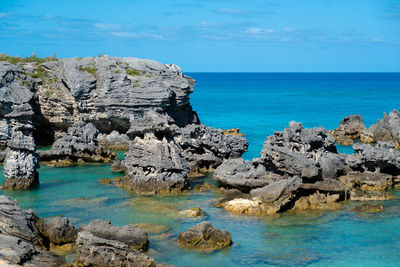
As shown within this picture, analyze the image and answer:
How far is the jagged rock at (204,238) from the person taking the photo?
18.6 meters

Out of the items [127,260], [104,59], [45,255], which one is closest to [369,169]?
[127,260]

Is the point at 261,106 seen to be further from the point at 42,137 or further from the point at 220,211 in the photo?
the point at 220,211

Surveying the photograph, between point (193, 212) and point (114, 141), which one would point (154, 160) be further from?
point (114, 141)

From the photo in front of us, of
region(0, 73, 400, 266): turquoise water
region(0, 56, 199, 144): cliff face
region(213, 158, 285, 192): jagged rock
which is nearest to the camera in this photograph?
region(0, 73, 400, 266): turquoise water

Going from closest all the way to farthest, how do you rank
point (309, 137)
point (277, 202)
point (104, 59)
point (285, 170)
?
point (277, 202), point (285, 170), point (309, 137), point (104, 59)

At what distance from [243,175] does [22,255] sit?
13.4 meters

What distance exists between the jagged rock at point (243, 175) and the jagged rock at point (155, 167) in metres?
1.98

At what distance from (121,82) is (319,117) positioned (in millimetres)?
36647

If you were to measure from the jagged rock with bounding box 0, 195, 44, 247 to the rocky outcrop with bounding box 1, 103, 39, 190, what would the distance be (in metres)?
8.72

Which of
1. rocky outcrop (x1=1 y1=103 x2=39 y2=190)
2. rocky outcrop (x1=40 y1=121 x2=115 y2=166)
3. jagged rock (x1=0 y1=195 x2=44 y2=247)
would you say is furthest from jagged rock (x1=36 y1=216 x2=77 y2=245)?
rocky outcrop (x1=40 y1=121 x2=115 y2=166)

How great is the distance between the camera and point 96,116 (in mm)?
41781

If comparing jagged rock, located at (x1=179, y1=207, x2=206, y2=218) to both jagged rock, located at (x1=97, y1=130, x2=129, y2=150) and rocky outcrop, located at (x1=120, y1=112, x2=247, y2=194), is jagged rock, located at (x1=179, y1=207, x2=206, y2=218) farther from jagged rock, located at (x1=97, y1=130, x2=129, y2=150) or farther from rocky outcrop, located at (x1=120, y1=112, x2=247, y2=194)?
jagged rock, located at (x1=97, y1=130, x2=129, y2=150)

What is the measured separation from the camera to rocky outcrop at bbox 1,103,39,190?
86.9ft

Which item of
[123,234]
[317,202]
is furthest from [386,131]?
[123,234]
